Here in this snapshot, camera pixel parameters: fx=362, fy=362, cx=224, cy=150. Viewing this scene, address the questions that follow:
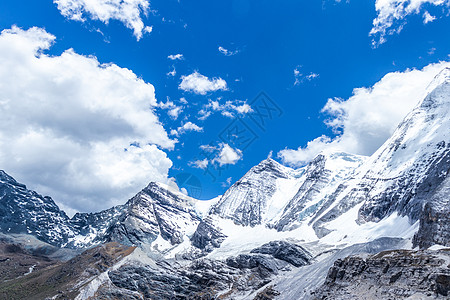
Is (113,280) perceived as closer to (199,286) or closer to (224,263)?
(199,286)

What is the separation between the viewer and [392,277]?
65062 millimetres

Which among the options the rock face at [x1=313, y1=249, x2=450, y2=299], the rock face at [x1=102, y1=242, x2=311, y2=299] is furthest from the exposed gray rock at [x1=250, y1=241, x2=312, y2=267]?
the rock face at [x1=313, y1=249, x2=450, y2=299]

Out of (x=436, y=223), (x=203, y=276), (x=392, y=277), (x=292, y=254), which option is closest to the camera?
(x=392, y=277)

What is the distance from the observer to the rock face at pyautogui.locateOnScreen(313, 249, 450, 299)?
56469mm

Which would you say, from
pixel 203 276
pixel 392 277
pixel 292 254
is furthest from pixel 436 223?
pixel 203 276

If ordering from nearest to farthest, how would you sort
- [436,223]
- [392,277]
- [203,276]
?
[392,277]
[436,223]
[203,276]

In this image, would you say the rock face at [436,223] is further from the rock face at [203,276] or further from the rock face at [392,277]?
the rock face at [203,276]

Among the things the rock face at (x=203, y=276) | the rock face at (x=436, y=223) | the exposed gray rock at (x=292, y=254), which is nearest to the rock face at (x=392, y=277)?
the rock face at (x=436, y=223)

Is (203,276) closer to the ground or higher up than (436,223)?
higher up

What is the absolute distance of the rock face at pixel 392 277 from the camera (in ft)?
185

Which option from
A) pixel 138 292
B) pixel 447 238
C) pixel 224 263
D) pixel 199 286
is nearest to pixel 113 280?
pixel 138 292

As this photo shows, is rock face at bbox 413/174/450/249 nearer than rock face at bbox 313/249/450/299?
No

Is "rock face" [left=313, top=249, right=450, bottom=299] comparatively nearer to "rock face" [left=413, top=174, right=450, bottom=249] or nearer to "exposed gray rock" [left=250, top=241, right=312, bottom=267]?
"rock face" [left=413, top=174, right=450, bottom=249]

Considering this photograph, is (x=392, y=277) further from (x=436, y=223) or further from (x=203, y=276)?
(x=203, y=276)
